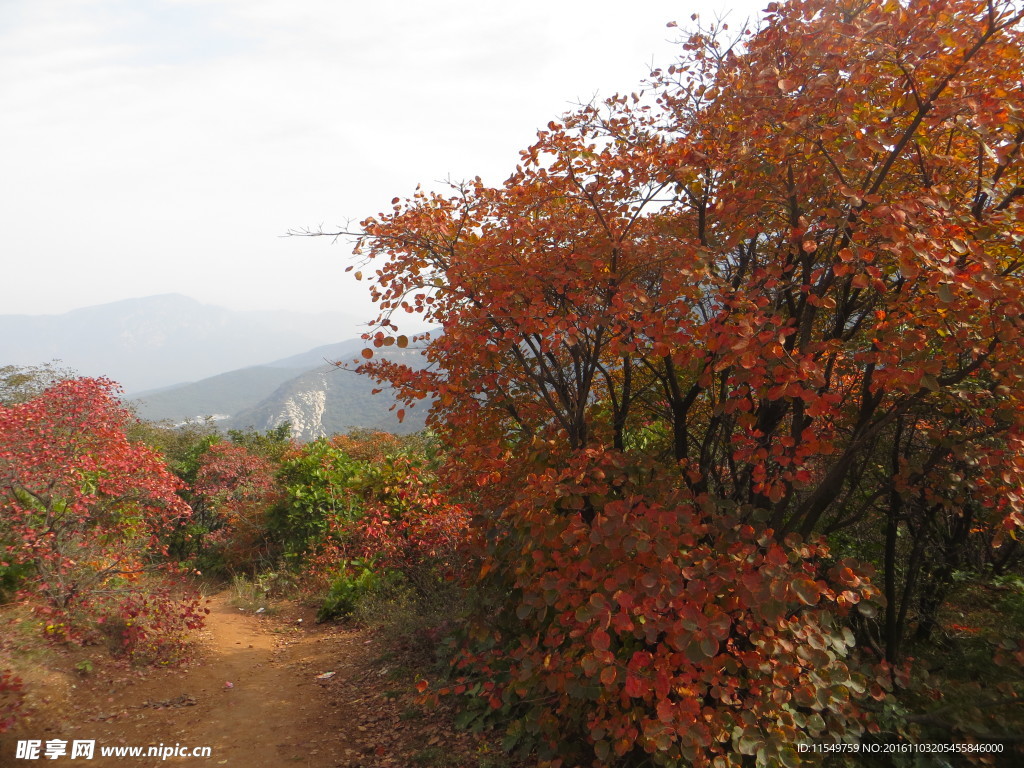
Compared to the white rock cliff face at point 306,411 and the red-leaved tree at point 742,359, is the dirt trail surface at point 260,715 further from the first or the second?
the white rock cliff face at point 306,411

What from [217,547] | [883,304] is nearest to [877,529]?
[883,304]

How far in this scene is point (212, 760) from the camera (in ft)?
15.2

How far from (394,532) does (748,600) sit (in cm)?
600

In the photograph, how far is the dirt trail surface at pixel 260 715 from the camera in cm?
464

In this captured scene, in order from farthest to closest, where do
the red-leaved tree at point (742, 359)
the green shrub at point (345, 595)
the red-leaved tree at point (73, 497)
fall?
the green shrub at point (345, 595), the red-leaved tree at point (73, 497), the red-leaved tree at point (742, 359)

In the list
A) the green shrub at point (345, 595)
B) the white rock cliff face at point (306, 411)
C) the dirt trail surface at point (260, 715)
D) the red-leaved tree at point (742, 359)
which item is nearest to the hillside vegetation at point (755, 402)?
the red-leaved tree at point (742, 359)

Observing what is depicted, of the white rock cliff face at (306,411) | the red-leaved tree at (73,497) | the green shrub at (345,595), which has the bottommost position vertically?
the white rock cliff face at (306,411)

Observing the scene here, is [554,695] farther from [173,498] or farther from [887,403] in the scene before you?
[173,498]

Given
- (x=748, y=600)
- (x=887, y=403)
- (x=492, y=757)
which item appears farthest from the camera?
(x=492, y=757)

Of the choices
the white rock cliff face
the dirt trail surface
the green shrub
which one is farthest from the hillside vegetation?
the white rock cliff face

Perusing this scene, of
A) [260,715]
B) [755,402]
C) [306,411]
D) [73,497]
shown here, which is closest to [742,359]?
[755,402]

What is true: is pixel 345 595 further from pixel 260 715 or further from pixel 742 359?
pixel 742 359

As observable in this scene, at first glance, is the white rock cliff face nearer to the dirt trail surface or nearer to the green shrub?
the green shrub

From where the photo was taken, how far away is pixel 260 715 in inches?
215
